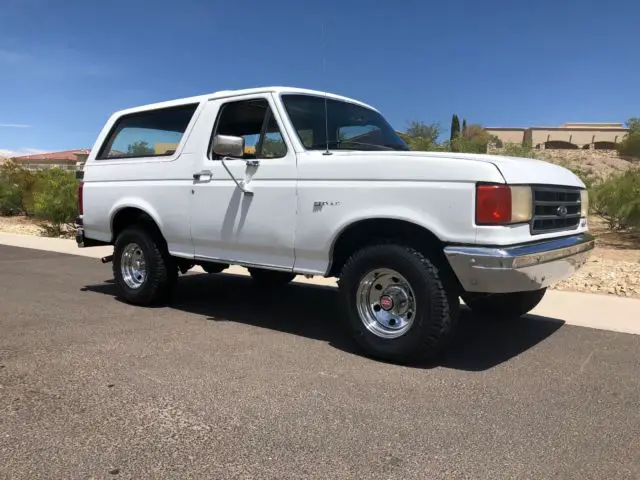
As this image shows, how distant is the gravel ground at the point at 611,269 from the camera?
26.7 feet

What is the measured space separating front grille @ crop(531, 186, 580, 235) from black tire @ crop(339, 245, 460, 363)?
833mm

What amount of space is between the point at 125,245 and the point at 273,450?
4.18 m

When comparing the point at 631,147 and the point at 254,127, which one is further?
the point at 631,147

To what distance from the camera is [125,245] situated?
22.0 ft

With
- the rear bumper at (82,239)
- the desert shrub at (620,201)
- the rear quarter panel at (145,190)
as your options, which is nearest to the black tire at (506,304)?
the rear quarter panel at (145,190)

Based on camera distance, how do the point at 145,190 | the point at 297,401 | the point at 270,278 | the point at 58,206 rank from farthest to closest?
the point at 58,206 → the point at 270,278 → the point at 145,190 → the point at 297,401

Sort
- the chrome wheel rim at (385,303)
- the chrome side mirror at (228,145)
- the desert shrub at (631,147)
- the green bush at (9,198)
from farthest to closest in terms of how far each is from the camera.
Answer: the desert shrub at (631,147) → the green bush at (9,198) → the chrome side mirror at (228,145) → the chrome wheel rim at (385,303)

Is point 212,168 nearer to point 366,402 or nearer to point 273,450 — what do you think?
point 366,402

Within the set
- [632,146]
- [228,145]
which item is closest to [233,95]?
[228,145]

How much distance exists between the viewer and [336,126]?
5.60m

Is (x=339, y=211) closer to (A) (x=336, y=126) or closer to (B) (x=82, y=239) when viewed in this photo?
(A) (x=336, y=126)

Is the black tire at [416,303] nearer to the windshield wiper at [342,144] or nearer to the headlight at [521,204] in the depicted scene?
the headlight at [521,204]

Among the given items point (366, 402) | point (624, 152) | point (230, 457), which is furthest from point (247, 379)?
point (624, 152)

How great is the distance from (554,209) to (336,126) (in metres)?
2.08
